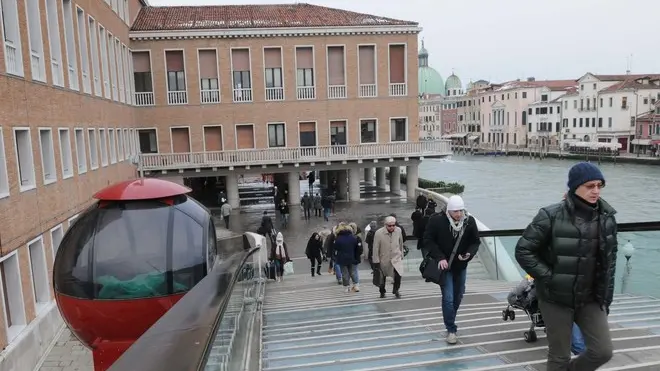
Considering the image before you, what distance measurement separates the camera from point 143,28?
30.1m

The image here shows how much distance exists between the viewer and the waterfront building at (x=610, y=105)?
7888cm

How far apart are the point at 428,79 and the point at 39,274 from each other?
497 feet

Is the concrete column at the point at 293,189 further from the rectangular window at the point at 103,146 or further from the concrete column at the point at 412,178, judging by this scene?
the rectangular window at the point at 103,146

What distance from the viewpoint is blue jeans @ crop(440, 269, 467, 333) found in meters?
5.46

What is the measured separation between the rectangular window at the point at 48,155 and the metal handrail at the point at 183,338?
43.7 ft

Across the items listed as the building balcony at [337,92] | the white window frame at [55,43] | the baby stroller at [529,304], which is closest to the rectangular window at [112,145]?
the white window frame at [55,43]

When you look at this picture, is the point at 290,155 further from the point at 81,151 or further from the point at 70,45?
the point at 70,45

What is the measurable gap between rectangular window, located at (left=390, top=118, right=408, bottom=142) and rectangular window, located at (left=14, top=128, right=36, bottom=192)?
74.5ft

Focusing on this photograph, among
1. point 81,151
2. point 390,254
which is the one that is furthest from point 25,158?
point 390,254

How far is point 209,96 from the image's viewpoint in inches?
1228

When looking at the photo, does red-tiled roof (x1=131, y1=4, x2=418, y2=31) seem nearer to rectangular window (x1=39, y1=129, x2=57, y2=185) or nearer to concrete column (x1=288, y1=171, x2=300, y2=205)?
concrete column (x1=288, y1=171, x2=300, y2=205)

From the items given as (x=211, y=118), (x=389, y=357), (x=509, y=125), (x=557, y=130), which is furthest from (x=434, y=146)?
(x=509, y=125)

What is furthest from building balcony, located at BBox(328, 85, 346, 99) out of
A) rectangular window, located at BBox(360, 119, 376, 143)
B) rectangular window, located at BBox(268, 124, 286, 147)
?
rectangular window, located at BBox(268, 124, 286, 147)

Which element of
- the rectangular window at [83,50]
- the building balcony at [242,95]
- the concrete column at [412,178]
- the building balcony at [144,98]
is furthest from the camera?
the concrete column at [412,178]
